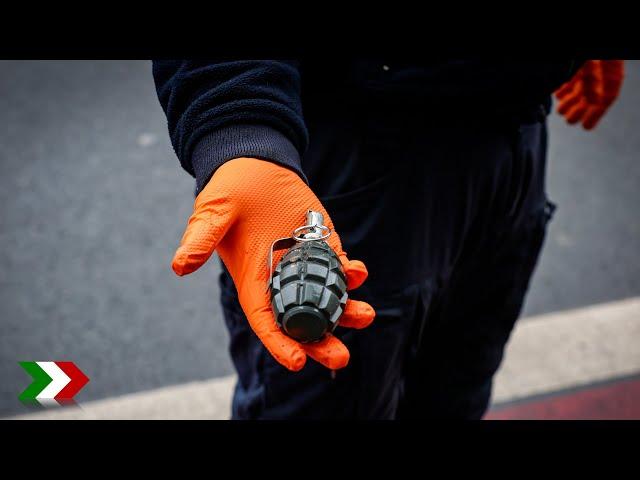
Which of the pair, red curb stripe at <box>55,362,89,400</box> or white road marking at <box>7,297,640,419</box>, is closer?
red curb stripe at <box>55,362,89,400</box>

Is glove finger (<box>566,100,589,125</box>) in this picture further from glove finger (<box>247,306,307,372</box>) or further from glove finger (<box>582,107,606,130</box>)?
glove finger (<box>247,306,307,372</box>)

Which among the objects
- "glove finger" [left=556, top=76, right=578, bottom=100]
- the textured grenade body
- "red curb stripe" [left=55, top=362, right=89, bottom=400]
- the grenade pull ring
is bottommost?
"red curb stripe" [left=55, top=362, right=89, bottom=400]

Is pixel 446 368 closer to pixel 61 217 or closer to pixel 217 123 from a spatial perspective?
pixel 217 123

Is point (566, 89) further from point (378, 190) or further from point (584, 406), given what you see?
point (584, 406)

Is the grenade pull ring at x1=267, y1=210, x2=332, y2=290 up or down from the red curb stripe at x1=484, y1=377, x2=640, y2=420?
up

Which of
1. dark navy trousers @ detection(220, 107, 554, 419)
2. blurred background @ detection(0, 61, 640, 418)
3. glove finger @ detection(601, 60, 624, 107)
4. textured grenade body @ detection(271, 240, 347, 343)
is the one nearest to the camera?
textured grenade body @ detection(271, 240, 347, 343)

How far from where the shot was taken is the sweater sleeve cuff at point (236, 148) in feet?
3.44

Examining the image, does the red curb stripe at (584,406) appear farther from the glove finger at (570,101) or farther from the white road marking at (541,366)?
the glove finger at (570,101)

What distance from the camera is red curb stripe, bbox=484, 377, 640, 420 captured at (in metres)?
2.53

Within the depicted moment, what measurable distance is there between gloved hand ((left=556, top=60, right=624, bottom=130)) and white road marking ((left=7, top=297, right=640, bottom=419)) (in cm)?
115

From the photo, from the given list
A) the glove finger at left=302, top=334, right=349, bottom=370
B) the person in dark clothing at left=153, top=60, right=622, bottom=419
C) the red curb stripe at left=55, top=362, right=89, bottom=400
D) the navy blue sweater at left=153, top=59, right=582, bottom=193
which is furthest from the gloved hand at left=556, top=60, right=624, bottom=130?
the red curb stripe at left=55, top=362, right=89, bottom=400

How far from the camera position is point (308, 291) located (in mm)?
927

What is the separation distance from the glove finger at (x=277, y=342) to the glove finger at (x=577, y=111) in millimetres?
1404

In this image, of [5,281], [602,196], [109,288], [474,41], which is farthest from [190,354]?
[602,196]
